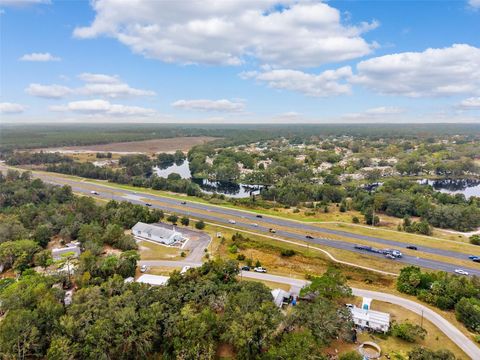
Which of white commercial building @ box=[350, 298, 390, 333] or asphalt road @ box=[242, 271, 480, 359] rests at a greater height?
white commercial building @ box=[350, 298, 390, 333]

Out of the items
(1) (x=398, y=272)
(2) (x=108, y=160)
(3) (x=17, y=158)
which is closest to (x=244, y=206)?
(1) (x=398, y=272)

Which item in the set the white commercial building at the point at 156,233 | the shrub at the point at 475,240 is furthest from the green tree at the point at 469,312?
the white commercial building at the point at 156,233

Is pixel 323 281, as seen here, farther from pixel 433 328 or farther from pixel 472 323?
pixel 472 323

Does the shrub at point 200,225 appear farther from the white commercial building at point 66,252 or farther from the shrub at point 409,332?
the shrub at point 409,332

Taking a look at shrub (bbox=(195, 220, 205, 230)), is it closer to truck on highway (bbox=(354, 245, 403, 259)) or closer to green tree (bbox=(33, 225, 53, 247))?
green tree (bbox=(33, 225, 53, 247))

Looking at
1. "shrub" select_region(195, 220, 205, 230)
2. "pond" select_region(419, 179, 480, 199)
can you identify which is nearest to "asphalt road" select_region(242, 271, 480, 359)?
"shrub" select_region(195, 220, 205, 230)

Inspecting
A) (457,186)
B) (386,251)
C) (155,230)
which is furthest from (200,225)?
(457,186)

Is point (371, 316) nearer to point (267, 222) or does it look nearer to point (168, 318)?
point (168, 318)

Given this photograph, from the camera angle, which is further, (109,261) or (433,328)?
(109,261)
